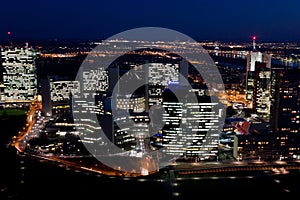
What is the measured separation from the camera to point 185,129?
692 centimetres

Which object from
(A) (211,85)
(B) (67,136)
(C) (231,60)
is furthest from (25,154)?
(C) (231,60)

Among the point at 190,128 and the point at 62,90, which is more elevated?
the point at 62,90

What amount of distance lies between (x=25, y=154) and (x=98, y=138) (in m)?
1.42

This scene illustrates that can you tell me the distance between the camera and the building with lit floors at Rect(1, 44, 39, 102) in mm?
11734

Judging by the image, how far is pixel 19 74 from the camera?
1184cm

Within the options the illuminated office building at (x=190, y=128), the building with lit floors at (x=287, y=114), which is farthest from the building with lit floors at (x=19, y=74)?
the building with lit floors at (x=287, y=114)

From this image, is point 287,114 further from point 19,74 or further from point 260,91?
point 19,74

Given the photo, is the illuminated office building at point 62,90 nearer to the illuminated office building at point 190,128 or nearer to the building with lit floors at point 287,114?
the illuminated office building at point 190,128

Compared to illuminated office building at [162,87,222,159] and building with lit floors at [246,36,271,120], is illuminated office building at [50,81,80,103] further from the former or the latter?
building with lit floors at [246,36,271,120]

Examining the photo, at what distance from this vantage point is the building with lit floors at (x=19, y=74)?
11734 mm

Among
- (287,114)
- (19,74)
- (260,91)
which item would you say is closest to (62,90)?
(19,74)

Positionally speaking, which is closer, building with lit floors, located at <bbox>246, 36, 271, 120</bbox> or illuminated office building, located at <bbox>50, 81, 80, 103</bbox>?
building with lit floors, located at <bbox>246, 36, 271, 120</bbox>

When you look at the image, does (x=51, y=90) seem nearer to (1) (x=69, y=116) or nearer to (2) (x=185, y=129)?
(1) (x=69, y=116)

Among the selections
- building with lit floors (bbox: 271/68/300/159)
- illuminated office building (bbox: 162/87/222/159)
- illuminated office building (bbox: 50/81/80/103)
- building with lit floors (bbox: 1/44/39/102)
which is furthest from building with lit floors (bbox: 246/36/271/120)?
building with lit floors (bbox: 1/44/39/102)
